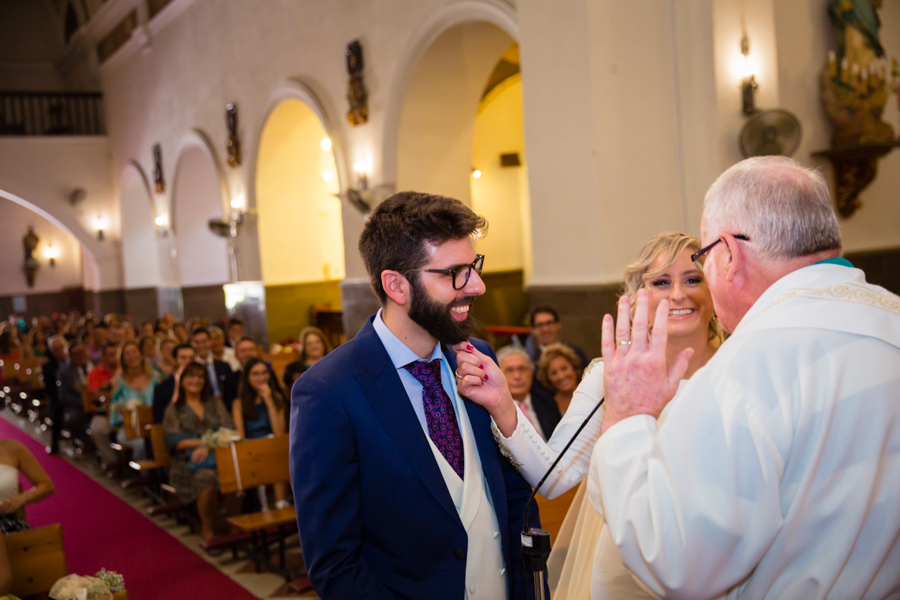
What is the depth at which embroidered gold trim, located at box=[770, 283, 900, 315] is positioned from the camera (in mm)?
1183

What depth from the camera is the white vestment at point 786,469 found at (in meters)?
1.10

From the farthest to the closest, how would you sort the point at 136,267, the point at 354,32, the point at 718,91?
the point at 136,267 → the point at 354,32 → the point at 718,91

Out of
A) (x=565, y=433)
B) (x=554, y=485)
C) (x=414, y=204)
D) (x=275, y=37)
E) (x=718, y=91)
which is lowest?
(x=554, y=485)

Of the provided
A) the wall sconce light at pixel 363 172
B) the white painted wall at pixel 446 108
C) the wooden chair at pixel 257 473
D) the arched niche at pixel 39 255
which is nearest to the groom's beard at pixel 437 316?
the wooden chair at pixel 257 473

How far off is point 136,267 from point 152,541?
12.9 meters

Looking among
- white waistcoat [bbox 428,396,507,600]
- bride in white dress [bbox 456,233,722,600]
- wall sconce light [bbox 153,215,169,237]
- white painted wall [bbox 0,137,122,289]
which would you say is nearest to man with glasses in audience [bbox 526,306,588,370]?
bride in white dress [bbox 456,233,722,600]

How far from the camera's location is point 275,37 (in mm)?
10094

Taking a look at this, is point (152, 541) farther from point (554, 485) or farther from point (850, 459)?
point (850, 459)

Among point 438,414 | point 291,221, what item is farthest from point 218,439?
point 291,221

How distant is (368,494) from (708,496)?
82 centimetres

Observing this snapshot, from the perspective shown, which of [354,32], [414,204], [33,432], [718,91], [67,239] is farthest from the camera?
[67,239]

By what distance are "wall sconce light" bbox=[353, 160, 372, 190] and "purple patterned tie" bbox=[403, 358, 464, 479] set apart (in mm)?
6694

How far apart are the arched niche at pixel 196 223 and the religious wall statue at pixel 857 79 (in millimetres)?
10777

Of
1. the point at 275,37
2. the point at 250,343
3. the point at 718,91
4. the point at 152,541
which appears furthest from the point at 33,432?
the point at 718,91
